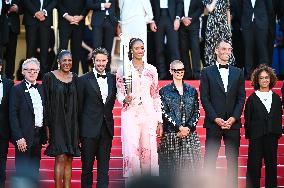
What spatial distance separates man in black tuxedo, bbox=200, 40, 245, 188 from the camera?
24.3 ft

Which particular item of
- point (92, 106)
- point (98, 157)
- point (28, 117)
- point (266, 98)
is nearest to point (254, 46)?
point (266, 98)

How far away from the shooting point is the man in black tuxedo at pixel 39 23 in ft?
35.2

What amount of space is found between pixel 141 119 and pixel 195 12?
14.2 ft

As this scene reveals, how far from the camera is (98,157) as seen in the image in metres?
7.29

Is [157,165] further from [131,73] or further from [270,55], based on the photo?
[270,55]

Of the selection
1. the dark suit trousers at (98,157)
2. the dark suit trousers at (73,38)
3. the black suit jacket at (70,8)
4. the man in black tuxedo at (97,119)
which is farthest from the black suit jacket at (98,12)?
the dark suit trousers at (98,157)

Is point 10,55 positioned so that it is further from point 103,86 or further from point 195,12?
point 103,86

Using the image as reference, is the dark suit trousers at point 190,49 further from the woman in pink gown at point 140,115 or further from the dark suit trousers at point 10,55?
the woman in pink gown at point 140,115

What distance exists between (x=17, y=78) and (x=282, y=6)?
5.04 meters

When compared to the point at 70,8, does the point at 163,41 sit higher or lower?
lower

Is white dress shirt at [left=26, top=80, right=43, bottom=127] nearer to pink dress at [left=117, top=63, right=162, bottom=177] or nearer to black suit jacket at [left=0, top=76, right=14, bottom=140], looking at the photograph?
black suit jacket at [left=0, top=76, right=14, bottom=140]

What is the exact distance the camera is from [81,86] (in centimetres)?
730

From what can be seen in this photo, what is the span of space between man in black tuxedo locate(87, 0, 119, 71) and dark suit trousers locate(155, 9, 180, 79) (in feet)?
2.52

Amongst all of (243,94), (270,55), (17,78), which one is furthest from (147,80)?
(17,78)
